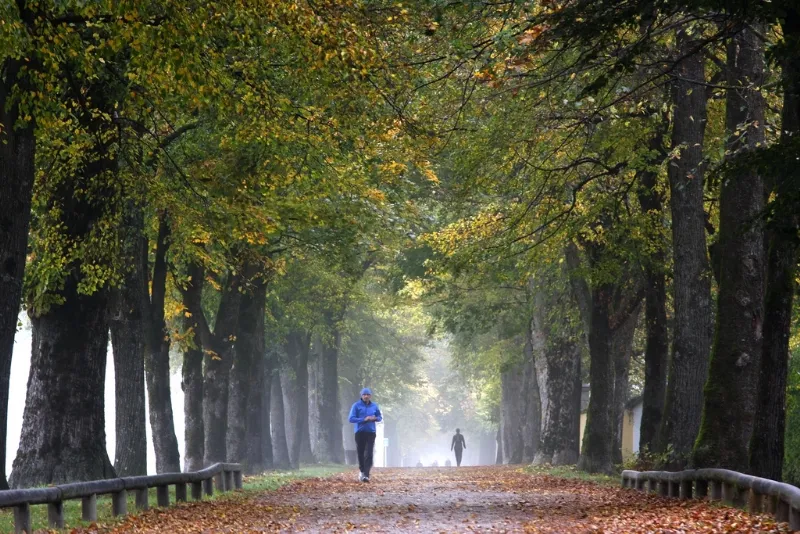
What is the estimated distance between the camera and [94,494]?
12.0m

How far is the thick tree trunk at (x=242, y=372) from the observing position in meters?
29.8

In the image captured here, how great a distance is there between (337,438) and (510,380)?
27.3 ft

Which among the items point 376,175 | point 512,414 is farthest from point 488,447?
point 376,175

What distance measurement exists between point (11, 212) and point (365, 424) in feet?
43.4

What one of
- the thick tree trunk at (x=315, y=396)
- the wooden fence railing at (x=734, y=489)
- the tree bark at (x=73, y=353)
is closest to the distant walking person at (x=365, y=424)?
the wooden fence railing at (x=734, y=489)

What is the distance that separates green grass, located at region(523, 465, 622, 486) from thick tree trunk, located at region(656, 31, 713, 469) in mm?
4243

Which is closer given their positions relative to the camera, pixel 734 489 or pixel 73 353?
pixel 734 489

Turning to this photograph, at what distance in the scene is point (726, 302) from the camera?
15055 millimetres

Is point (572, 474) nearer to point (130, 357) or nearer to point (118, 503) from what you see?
point (130, 357)

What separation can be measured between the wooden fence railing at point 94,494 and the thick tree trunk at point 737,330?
6.96m

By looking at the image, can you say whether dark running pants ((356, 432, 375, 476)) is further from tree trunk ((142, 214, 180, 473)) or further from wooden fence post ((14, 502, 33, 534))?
wooden fence post ((14, 502, 33, 534))

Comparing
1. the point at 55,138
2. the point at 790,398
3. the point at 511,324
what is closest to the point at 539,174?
the point at 790,398

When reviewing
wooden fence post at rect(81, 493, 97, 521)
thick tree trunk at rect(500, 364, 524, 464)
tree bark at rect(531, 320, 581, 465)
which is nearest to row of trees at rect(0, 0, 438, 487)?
wooden fence post at rect(81, 493, 97, 521)

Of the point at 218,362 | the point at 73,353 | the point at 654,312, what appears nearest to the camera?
the point at 73,353
